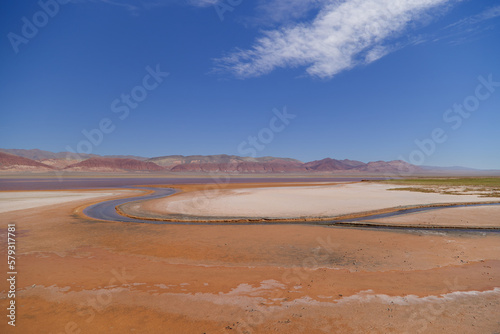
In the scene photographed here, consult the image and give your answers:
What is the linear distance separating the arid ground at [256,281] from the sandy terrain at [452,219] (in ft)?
5.58

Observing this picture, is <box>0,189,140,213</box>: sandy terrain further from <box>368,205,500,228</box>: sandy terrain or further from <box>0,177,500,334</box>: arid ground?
<box>368,205,500,228</box>: sandy terrain

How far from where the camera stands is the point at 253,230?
14477 millimetres

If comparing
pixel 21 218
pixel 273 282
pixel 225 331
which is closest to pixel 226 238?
pixel 273 282

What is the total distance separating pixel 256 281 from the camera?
7.58 metres

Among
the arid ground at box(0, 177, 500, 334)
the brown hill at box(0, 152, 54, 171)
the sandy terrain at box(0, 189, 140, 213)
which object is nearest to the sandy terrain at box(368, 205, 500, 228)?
the arid ground at box(0, 177, 500, 334)

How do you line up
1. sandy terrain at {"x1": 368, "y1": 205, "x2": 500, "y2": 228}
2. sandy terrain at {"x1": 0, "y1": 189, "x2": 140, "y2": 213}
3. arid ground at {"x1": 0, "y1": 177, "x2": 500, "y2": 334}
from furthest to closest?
sandy terrain at {"x1": 0, "y1": 189, "x2": 140, "y2": 213}
sandy terrain at {"x1": 368, "y1": 205, "x2": 500, "y2": 228}
arid ground at {"x1": 0, "y1": 177, "x2": 500, "y2": 334}

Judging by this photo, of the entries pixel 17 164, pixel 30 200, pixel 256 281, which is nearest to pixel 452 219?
pixel 256 281

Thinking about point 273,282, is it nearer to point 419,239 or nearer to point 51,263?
point 51,263

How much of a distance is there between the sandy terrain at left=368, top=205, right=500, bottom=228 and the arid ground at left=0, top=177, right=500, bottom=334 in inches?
66.9

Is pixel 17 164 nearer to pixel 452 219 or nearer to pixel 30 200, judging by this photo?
pixel 30 200

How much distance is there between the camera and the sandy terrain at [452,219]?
51.1 ft

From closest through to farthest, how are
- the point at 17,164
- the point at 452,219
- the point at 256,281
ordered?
the point at 256,281
the point at 452,219
the point at 17,164

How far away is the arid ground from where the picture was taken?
5.46m

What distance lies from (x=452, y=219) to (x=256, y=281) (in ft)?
52.9
